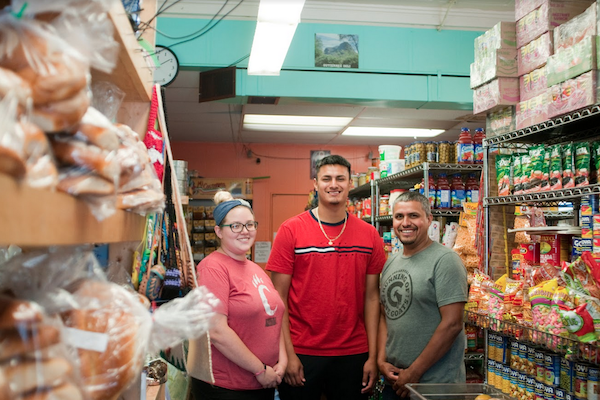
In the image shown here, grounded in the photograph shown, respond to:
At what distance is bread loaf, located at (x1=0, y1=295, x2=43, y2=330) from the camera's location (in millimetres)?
488

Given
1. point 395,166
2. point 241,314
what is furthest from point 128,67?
point 395,166

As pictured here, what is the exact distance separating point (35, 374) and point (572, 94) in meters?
2.27

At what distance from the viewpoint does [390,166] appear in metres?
4.66

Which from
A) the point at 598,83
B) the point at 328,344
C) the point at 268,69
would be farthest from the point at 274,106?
the point at 598,83

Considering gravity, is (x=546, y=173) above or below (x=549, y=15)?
below

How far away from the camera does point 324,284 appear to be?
109 inches

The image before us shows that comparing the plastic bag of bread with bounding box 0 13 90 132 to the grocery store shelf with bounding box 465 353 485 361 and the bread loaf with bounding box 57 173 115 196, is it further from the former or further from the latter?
the grocery store shelf with bounding box 465 353 485 361

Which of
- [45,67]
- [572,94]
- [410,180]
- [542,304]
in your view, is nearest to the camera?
[45,67]

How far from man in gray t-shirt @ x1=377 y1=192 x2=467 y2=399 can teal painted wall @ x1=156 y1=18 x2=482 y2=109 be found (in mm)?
2959

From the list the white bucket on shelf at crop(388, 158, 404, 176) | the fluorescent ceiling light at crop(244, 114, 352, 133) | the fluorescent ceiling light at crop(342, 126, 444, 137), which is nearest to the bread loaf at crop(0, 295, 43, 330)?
the white bucket on shelf at crop(388, 158, 404, 176)

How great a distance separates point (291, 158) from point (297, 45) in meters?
4.18

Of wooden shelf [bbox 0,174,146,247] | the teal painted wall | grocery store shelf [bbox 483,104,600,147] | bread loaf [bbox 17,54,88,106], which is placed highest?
the teal painted wall

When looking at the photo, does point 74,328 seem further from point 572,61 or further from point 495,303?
point 572,61

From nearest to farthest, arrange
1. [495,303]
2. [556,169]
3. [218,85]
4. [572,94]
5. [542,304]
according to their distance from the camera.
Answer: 1. [542,304]
2. [572,94]
3. [556,169]
4. [495,303]
5. [218,85]
